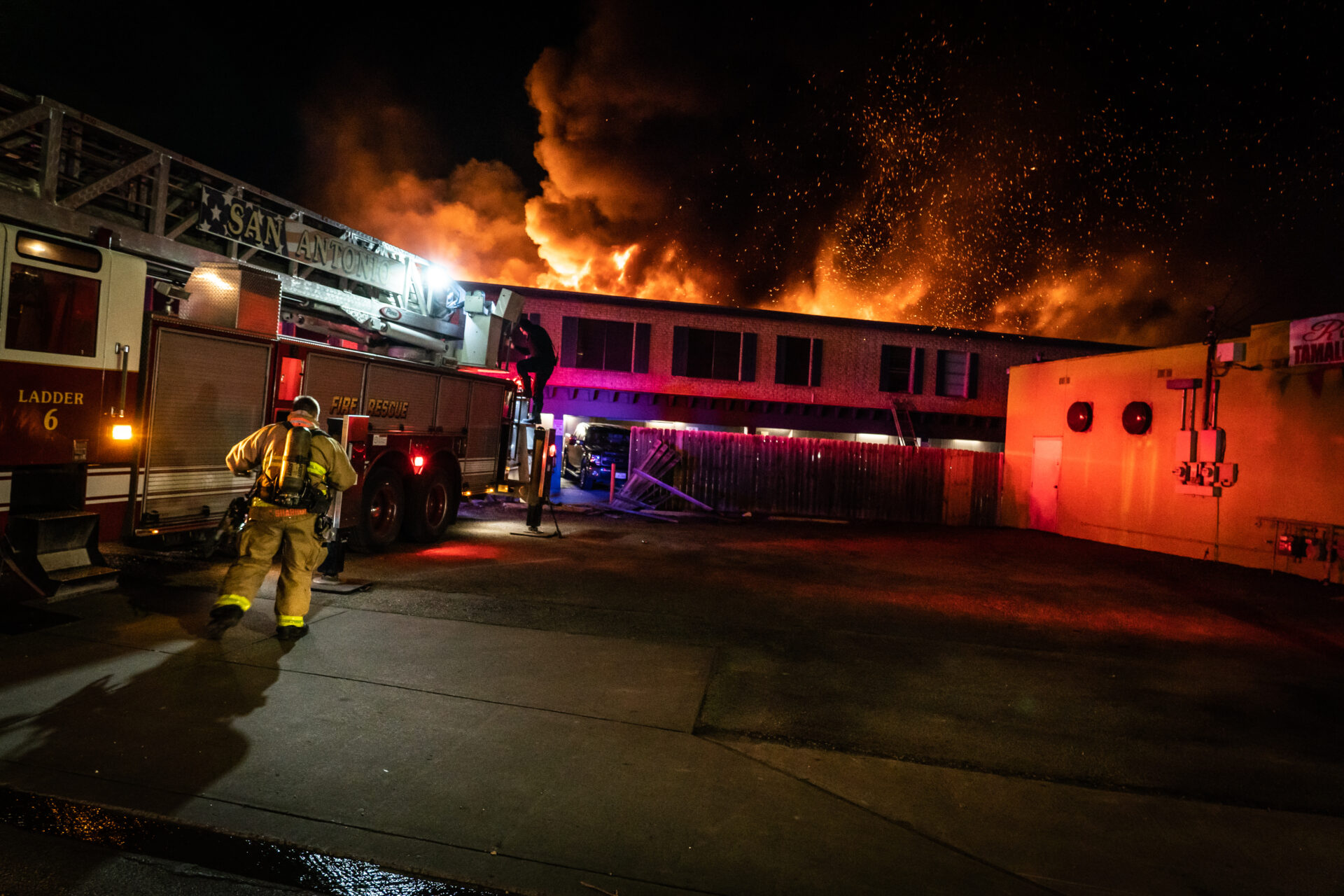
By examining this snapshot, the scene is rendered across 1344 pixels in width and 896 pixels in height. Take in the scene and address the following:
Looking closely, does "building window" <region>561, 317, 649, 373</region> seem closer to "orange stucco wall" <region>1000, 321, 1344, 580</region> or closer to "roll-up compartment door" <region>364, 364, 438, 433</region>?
"orange stucco wall" <region>1000, 321, 1344, 580</region>

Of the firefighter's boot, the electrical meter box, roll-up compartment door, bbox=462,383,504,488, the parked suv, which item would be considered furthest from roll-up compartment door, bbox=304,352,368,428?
the electrical meter box

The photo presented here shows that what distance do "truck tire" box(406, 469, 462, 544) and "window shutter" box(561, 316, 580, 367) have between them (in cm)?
1383

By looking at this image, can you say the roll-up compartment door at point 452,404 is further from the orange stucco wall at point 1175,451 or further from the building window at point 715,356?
the building window at point 715,356

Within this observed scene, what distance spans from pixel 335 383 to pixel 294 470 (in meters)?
2.73

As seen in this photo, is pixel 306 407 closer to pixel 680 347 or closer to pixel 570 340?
pixel 570 340

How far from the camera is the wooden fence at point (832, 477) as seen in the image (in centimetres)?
1702

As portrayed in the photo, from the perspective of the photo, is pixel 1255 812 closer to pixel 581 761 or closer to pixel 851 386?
pixel 581 761

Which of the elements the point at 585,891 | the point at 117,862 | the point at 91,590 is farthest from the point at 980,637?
the point at 91,590

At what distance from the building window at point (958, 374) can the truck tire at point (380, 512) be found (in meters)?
20.6

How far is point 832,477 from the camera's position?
1720cm

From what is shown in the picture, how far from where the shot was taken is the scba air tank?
5211mm

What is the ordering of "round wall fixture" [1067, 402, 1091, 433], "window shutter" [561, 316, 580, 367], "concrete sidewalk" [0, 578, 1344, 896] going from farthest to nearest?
"window shutter" [561, 316, 580, 367] → "round wall fixture" [1067, 402, 1091, 433] → "concrete sidewalk" [0, 578, 1344, 896]

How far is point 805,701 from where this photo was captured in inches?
183

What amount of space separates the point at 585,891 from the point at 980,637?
4.94 metres
